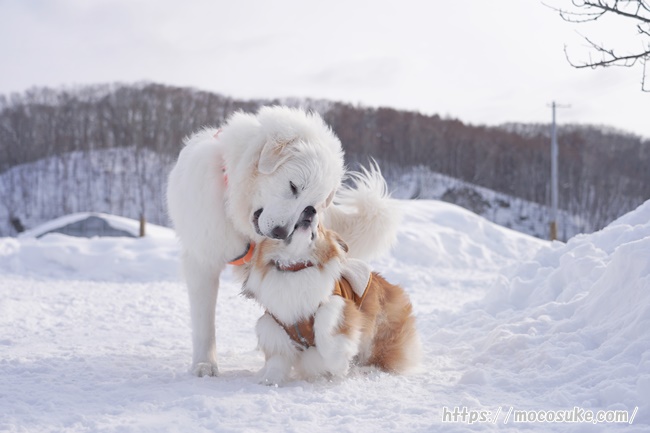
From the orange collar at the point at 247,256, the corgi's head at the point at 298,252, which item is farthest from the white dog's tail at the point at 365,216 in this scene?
the corgi's head at the point at 298,252

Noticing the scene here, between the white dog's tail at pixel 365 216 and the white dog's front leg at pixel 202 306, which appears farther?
the white dog's tail at pixel 365 216

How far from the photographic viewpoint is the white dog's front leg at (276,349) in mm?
3373

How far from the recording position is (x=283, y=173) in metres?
3.19

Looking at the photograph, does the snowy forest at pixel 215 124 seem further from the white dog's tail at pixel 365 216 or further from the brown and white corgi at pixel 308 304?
the brown and white corgi at pixel 308 304

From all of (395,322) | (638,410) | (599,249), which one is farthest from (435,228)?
(638,410)

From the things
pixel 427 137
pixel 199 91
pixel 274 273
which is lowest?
pixel 274 273

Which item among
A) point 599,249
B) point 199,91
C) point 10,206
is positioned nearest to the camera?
point 599,249

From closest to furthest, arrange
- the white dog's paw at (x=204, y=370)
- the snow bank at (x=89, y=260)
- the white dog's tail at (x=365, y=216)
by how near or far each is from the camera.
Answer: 1. the white dog's paw at (x=204, y=370)
2. the white dog's tail at (x=365, y=216)
3. the snow bank at (x=89, y=260)

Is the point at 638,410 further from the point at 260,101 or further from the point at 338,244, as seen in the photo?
the point at 260,101

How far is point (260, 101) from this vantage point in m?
48.9

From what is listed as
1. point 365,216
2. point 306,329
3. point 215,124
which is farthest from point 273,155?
point 215,124

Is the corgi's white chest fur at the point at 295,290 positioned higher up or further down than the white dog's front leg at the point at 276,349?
higher up

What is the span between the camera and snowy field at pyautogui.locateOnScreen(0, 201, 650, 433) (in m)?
2.63

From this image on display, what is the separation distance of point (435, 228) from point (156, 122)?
36132 millimetres
